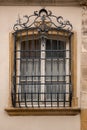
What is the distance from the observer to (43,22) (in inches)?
372

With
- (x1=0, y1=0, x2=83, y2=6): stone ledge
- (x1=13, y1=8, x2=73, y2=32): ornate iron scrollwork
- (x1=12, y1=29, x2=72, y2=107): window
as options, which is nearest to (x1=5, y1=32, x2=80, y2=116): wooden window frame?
(x1=12, y1=29, x2=72, y2=107): window

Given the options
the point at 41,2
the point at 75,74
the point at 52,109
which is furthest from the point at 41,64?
the point at 41,2

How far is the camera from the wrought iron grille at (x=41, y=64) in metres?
9.49

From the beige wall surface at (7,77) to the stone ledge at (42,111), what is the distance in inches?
3.1

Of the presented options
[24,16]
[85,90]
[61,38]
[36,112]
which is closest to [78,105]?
[85,90]

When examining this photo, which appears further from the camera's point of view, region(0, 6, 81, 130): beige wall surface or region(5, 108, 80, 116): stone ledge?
region(0, 6, 81, 130): beige wall surface

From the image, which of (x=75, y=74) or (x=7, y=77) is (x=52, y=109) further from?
(x=7, y=77)

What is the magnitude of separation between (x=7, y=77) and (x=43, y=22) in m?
1.46

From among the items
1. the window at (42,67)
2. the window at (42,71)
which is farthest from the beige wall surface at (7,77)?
the window at (42,71)

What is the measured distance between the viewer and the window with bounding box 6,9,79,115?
946 cm

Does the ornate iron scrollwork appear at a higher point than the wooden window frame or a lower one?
higher

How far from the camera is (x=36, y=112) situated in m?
9.42

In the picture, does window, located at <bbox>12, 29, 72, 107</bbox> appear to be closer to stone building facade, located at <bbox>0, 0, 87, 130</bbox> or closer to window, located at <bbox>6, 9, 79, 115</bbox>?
window, located at <bbox>6, 9, 79, 115</bbox>

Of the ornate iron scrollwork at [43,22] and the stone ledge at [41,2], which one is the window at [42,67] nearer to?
the ornate iron scrollwork at [43,22]
